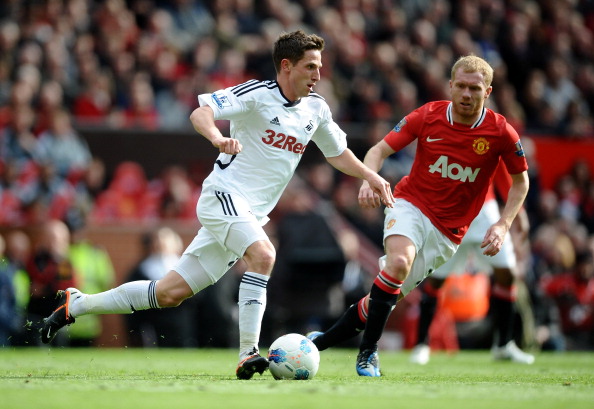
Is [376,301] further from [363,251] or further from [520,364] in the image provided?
[363,251]

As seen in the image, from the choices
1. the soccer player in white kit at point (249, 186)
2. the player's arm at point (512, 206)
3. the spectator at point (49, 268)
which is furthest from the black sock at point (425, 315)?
the spectator at point (49, 268)

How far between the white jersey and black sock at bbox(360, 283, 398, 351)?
1.11 meters

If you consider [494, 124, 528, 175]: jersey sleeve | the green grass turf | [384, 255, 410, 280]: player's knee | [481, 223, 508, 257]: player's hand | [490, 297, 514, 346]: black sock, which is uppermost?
[494, 124, 528, 175]: jersey sleeve

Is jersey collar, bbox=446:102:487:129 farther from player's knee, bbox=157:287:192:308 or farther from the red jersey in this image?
player's knee, bbox=157:287:192:308

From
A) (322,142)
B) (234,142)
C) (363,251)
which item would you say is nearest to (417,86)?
(363,251)

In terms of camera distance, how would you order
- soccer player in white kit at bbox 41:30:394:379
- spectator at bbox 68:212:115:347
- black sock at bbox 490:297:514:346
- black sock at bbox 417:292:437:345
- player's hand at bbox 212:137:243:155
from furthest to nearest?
spectator at bbox 68:212:115:347
black sock at bbox 417:292:437:345
black sock at bbox 490:297:514:346
soccer player in white kit at bbox 41:30:394:379
player's hand at bbox 212:137:243:155

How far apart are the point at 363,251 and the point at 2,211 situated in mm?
5409

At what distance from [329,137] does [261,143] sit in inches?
26.7

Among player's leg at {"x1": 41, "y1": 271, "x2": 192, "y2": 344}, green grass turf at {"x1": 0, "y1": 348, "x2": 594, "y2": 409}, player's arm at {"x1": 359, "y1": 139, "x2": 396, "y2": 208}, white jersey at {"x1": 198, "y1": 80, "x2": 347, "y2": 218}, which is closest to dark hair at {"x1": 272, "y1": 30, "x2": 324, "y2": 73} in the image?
white jersey at {"x1": 198, "y1": 80, "x2": 347, "y2": 218}

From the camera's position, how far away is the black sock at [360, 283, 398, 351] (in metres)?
7.93

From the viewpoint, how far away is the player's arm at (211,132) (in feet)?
22.6

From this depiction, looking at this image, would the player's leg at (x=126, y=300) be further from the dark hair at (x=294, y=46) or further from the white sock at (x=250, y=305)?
the dark hair at (x=294, y=46)

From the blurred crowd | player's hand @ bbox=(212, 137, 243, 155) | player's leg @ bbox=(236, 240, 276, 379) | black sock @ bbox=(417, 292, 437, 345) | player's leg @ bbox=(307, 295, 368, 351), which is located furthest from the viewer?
the blurred crowd

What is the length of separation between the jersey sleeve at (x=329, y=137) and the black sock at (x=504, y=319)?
3.80 m
